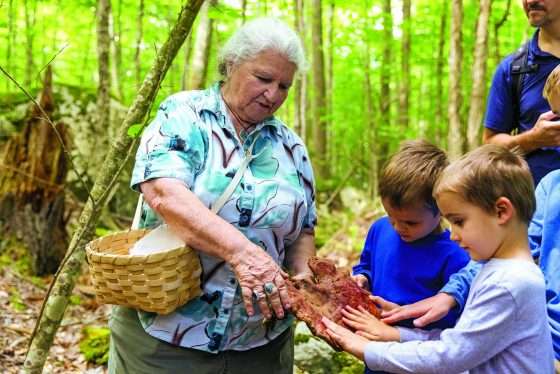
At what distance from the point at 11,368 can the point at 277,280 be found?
3110 millimetres

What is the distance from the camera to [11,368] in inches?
166

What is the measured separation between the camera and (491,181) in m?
1.82

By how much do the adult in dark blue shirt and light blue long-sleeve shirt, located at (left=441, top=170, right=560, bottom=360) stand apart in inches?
23.6

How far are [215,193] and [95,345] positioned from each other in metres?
3.16

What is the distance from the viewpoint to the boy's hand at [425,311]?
2.18 metres

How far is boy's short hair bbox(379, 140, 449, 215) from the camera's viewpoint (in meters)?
2.24

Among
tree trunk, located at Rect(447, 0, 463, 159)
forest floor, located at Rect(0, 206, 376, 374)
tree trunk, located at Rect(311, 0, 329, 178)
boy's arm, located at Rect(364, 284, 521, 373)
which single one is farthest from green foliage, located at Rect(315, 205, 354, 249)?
boy's arm, located at Rect(364, 284, 521, 373)

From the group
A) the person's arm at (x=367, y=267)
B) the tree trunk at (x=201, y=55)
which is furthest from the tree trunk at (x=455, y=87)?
the person's arm at (x=367, y=267)

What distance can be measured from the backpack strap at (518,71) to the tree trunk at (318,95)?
929cm

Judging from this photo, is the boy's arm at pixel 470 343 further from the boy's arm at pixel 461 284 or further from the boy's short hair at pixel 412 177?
the boy's short hair at pixel 412 177

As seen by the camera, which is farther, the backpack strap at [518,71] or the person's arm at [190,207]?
the backpack strap at [518,71]

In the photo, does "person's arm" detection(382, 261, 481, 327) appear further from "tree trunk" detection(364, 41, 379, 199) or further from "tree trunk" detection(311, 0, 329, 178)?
"tree trunk" detection(311, 0, 329, 178)

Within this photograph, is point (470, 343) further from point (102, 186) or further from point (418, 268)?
point (102, 186)

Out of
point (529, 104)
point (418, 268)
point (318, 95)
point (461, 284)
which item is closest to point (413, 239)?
point (418, 268)
